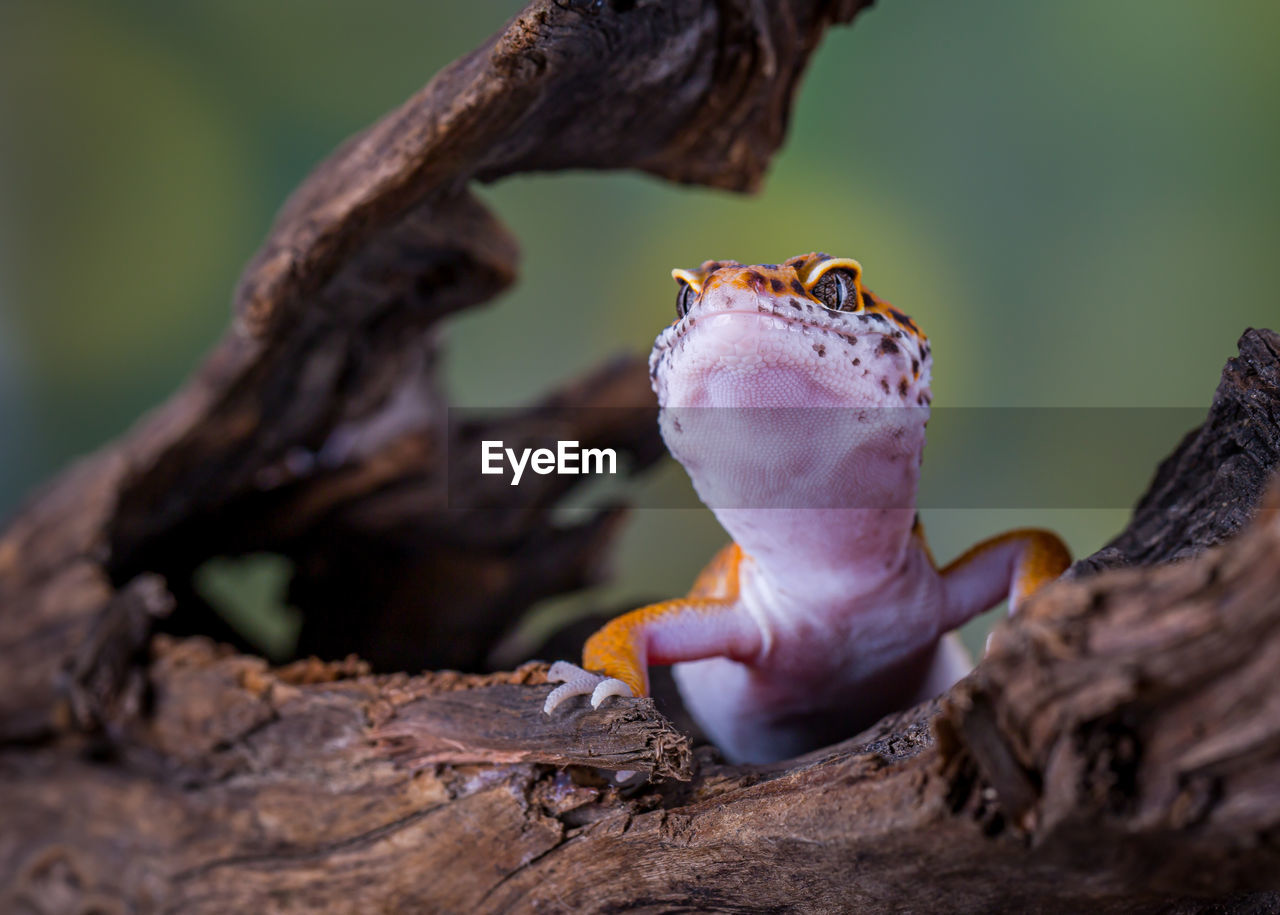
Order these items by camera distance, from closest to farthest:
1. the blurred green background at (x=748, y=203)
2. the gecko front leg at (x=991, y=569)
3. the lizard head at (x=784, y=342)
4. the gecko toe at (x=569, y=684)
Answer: the lizard head at (x=784, y=342), the gecko toe at (x=569, y=684), the gecko front leg at (x=991, y=569), the blurred green background at (x=748, y=203)

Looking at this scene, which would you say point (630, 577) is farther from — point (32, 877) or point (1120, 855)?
point (1120, 855)

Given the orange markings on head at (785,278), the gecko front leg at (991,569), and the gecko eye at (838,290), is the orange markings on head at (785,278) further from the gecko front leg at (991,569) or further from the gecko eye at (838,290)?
the gecko front leg at (991,569)

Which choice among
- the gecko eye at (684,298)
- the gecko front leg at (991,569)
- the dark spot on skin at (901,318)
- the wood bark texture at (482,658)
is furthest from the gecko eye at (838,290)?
the gecko front leg at (991,569)

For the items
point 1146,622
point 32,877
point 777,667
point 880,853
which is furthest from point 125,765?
point 1146,622

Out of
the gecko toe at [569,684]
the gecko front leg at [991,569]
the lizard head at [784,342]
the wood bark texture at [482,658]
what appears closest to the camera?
the wood bark texture at [482,658]

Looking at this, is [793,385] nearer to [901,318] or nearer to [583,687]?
[901,318]

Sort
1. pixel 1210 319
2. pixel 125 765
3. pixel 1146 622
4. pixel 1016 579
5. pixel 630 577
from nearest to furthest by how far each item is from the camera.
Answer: pixel 1146 622
pixel 1016 579
pixel 125 765
pixel 1210 319
pixel 630 577

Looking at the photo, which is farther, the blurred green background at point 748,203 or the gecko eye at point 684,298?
the blurred green background at point 748,203
